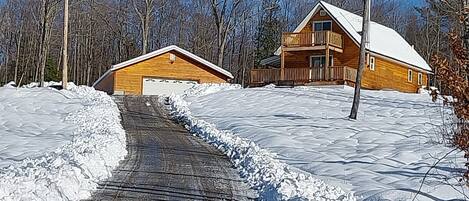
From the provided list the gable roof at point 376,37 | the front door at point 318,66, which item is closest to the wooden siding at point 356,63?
the front door at point 318,66

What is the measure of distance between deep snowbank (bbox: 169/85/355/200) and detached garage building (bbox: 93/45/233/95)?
20.7m

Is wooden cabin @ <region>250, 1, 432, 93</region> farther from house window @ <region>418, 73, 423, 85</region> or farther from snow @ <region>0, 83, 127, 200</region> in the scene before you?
snow @ <region>0, 83, 127, 200</region>

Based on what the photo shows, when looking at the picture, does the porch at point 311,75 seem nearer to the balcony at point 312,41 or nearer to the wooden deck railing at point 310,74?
the wooden deck railing at point 310,74

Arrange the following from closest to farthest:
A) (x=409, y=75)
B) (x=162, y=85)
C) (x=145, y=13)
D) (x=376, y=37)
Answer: (x=162, y=85), (x=376, y=37), (x=409, y=75), (x=145, y=13)

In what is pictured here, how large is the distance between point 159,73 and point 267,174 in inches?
1207

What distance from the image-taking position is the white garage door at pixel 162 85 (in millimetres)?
40750

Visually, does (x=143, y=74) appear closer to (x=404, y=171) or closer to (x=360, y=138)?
(x=360, y=138)

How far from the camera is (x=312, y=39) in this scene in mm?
39594

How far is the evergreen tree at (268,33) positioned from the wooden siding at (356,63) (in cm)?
1672

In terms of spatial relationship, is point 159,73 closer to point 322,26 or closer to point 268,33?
point 322,26

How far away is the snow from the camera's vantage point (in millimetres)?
9242

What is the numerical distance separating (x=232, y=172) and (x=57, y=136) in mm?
7592

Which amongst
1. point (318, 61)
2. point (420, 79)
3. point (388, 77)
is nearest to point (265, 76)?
point (318, 61)

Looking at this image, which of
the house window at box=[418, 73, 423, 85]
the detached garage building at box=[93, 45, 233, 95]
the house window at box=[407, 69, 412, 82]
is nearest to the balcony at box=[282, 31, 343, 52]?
the detached garage building at box=[93, 45, 233, 95]
